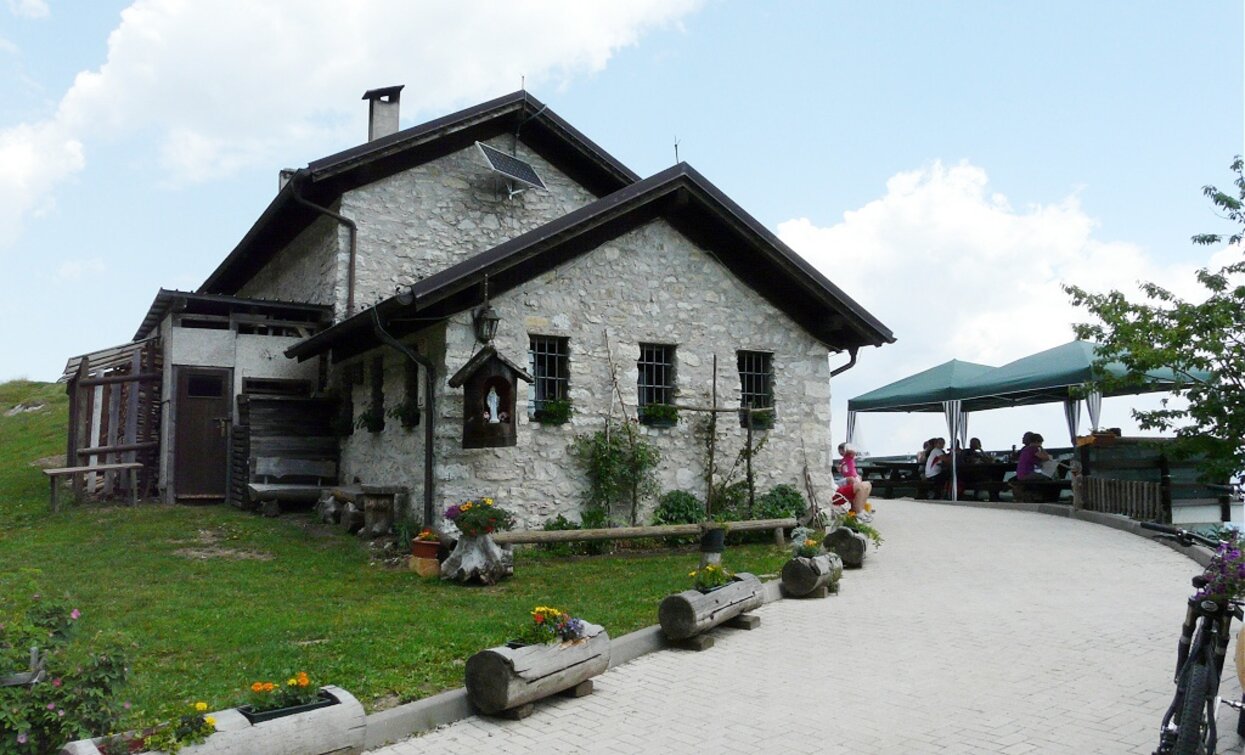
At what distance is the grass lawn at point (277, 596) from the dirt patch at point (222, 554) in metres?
0.02

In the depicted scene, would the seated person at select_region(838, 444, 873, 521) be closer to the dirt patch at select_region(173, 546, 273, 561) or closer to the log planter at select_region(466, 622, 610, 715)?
the dirt patch at select_region(173, 546, 273, 561)

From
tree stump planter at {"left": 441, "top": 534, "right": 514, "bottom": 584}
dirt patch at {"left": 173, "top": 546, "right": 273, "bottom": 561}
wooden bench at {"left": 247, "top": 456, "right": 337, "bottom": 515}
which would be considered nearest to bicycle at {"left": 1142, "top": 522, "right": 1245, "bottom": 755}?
tree stump planter at {"left": 441, "top": 534, "right": 514, "bottom": 584}

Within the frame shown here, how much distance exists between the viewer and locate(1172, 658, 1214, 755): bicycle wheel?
13.4ft

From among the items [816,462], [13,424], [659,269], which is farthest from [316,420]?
[13,424]

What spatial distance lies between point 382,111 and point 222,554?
9572 mm

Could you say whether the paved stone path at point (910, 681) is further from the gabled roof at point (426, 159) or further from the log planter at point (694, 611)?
the gabled roof at point (426, 159)

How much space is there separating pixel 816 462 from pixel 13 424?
24504mm

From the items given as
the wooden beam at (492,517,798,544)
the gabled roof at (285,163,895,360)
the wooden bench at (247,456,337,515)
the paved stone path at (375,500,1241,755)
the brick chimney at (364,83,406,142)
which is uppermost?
the brick chimney at (364,83,406,142)

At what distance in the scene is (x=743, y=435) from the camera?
13.7 metres

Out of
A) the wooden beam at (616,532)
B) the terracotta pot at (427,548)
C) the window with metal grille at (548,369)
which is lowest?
the terracotta pot at (427,548)

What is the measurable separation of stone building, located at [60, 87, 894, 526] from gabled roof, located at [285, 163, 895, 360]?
0.03 m

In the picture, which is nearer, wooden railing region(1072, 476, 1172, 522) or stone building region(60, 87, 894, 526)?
stone building region(60, 87, 894, 526)

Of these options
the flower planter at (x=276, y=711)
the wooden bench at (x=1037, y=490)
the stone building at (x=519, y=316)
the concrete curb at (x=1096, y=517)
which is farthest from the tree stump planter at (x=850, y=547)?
the wooden bench at (x=1037, y=490)

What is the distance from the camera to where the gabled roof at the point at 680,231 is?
11.3 metres
